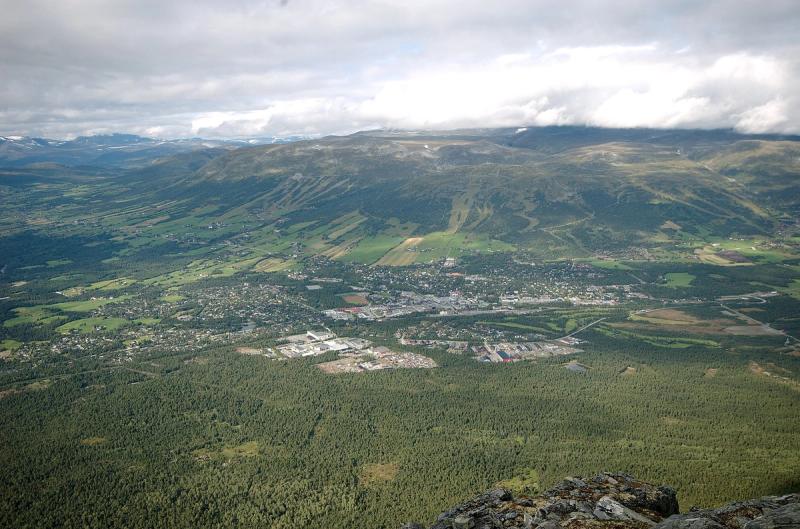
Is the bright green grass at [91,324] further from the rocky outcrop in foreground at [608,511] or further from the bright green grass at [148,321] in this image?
the rocky outcrop in foreground at [608,511]

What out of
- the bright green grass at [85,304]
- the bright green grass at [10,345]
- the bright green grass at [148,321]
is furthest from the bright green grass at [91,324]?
the bright green grass at [85,304]

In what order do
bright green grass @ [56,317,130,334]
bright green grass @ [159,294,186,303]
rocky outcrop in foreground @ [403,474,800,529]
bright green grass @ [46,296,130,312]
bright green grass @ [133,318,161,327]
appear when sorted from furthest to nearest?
bright green grass @ [159,294,186,303] < bright green grass @ [46,296,130,312] < bright green grass @ [133,318,161,327] < bright green grass @ [56,317,130,334] < rocky outcrop in foreground @ [403,474,800,529]

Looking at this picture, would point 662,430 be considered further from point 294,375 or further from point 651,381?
point 294,375

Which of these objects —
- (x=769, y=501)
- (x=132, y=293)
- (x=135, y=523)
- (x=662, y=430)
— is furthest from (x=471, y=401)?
(x=132, y=293)

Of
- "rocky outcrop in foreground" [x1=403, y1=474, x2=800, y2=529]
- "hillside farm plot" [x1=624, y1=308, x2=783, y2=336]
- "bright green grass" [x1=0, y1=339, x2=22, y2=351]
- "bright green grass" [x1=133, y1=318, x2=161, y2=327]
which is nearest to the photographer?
"rocky outcrop in foreground" [x1=403, y1=474, x2=800, y2=529]

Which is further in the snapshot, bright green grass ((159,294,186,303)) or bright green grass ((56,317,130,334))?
bright green grass ((159,294,186,303))

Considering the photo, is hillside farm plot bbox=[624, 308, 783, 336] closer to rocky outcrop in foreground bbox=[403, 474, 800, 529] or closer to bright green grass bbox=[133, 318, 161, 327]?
rocky outcrop in foreground bbox=[403, 474, 800, 529]

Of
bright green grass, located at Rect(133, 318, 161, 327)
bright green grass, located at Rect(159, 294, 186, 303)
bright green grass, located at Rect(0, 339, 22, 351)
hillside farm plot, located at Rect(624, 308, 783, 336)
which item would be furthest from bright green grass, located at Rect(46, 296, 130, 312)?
hillside farm plot, located at Rect(624, 308, 783, 336)

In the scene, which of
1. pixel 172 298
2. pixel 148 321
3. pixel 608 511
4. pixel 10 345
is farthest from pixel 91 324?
pixel 608 511

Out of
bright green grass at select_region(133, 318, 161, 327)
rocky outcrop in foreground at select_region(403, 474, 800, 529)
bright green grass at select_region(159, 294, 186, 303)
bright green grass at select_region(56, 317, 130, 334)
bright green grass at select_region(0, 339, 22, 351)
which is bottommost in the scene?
bright green grass at select_region(133, 318, 161, 327)
